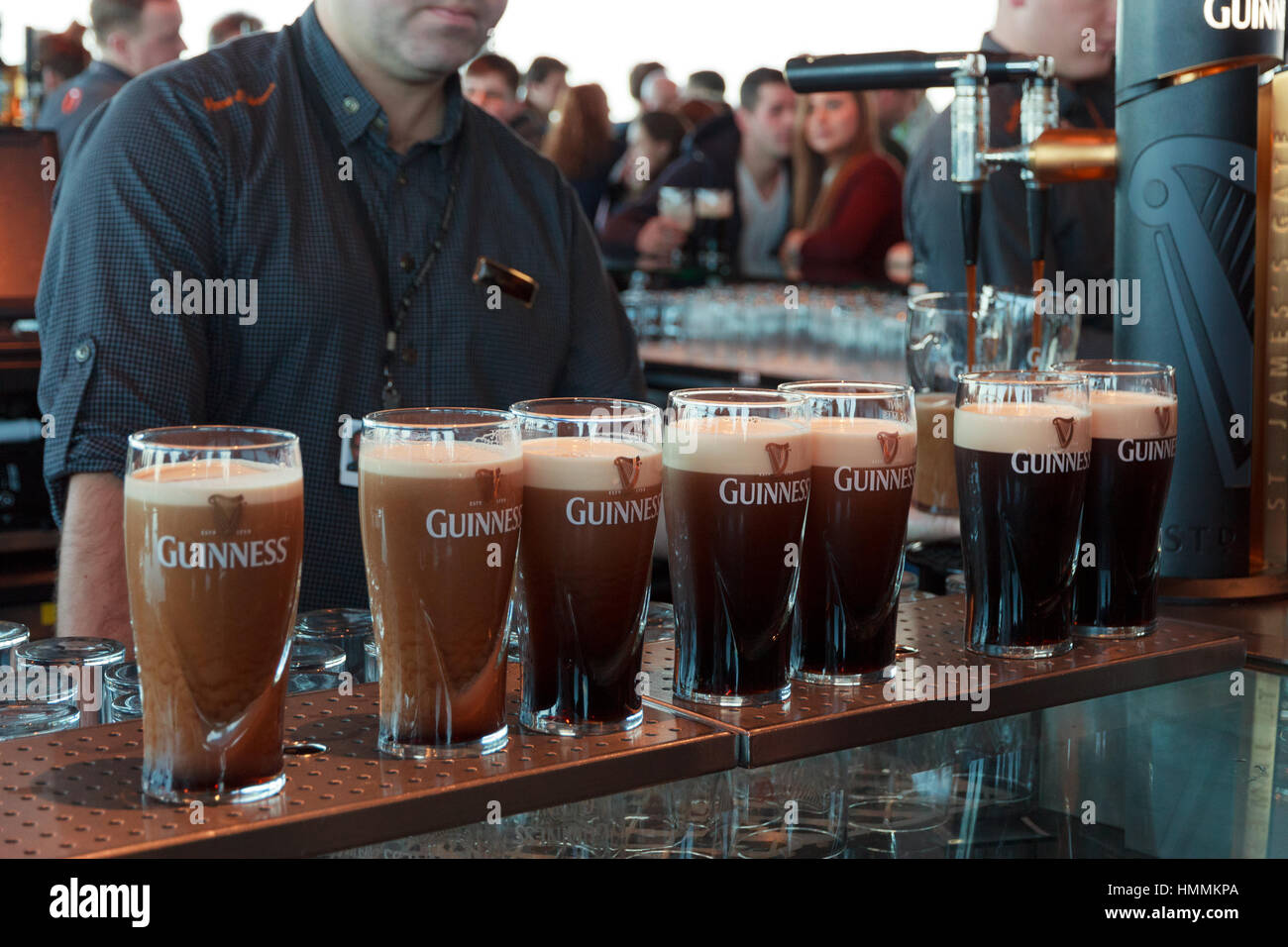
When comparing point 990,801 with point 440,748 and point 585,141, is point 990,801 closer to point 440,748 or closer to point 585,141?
point 440,748

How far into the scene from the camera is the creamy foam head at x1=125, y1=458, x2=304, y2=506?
0.79m

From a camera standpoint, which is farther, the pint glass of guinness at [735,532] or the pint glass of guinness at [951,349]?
the pint glass of guinness at [951,349]

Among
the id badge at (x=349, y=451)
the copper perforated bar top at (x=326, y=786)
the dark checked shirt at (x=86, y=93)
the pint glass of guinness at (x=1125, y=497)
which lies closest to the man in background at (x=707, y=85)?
the dark checked shirt at (x=86, y=93)

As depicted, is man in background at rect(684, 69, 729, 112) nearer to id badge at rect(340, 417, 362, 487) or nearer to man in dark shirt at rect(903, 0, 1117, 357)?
man in dark shirt at rect(903, 0, 1117, 357)

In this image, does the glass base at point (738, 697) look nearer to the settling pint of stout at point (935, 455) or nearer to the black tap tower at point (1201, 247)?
the black tap tower at point (1201, 247)

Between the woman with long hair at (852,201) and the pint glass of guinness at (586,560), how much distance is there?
194 inches

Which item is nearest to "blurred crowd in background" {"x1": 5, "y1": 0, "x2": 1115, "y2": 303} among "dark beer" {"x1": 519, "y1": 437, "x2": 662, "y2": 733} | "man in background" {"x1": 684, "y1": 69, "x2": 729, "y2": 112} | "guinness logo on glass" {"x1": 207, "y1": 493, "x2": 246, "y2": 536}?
"man in background" {"x1": 684, "y1": 69, "x2": 729, "y2": 112}

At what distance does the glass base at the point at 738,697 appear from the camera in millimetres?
992

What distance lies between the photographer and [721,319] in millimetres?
4711

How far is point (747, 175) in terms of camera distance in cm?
689

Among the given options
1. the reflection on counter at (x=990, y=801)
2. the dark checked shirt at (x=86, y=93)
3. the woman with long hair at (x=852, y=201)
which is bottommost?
the reflection on counter at (x=990, y=801)

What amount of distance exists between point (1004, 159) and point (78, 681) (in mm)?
1000
